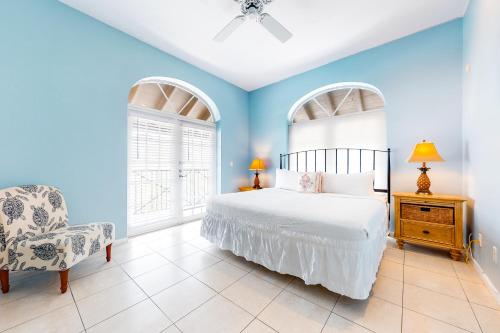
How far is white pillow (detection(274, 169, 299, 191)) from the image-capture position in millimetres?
3177

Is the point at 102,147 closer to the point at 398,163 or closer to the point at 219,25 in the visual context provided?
the point at 219,25

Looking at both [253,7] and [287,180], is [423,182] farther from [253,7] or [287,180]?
[253,7]

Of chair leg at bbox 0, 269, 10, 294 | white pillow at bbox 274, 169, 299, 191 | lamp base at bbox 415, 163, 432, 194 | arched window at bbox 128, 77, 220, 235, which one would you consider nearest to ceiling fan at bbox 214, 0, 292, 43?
arched window at bbox 128, 77, 220, 235

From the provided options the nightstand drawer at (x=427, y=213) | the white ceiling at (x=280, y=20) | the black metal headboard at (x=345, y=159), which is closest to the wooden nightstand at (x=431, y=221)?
the nightstand drawer at (x=427, y=213)

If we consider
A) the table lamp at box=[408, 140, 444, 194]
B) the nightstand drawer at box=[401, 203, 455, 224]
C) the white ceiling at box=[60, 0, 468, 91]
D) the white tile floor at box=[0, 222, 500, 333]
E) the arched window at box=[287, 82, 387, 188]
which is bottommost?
the white tile floor at box=[0, 222, 500, 333]

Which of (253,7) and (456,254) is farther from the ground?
(253,7)

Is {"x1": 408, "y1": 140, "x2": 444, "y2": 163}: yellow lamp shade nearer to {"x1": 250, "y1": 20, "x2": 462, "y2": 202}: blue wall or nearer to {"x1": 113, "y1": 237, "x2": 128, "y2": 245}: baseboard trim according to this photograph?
{"x1": 250, "y1": 20, "x2": 462, "y2": 202}: blue wall

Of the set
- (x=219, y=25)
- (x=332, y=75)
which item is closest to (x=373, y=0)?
(x=332, y=75)

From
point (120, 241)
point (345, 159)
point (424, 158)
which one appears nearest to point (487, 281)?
point (424, 158)

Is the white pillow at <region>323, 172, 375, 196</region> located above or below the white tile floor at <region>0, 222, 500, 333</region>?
above

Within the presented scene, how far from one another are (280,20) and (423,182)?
2.66 m

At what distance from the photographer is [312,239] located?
5.18 feet

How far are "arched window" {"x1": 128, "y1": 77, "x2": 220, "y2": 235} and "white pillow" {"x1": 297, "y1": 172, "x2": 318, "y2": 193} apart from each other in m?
1.93

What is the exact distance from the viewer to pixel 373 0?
2.10 meters
